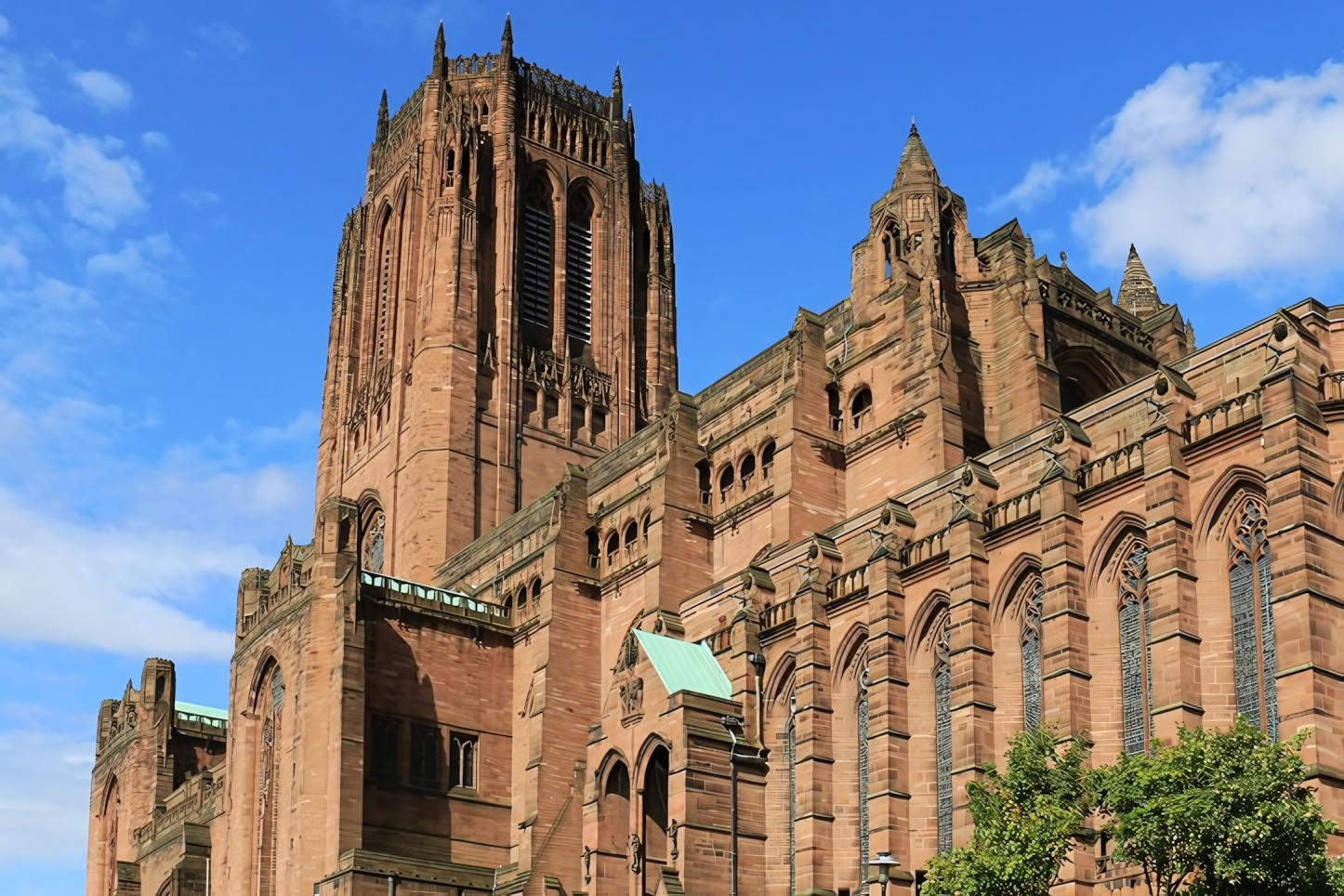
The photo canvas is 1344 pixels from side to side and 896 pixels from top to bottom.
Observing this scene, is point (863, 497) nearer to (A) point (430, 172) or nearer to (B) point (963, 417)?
(B) point (963, 417)

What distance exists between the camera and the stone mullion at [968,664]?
4291cm

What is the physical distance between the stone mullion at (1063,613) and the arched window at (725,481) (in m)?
20.0

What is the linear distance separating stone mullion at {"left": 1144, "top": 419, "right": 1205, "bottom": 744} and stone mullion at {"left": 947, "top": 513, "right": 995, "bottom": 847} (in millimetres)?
4947

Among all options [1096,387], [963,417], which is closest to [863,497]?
[963,417]

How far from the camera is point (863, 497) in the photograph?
190 feet

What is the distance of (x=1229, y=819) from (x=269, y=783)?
38.8m

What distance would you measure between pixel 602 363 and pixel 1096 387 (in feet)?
102

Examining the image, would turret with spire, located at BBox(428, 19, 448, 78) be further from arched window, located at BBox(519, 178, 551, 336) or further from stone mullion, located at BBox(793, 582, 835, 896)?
stone mullion, located at BBox(793, 582, 835, 896)

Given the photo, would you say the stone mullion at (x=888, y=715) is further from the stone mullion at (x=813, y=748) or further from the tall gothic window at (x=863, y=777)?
the stone mullion at (x=813, y=748)

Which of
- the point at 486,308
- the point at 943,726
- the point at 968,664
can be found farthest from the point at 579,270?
the point at 968,664

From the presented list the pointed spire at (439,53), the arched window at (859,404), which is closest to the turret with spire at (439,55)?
the pointed spire at (439,53)

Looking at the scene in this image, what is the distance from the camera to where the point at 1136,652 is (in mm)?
40938

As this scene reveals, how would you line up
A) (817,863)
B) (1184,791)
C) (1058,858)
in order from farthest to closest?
1. (817,863)
2. (1058,858)
3. (1184,791)

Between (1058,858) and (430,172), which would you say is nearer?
(1058,858)
